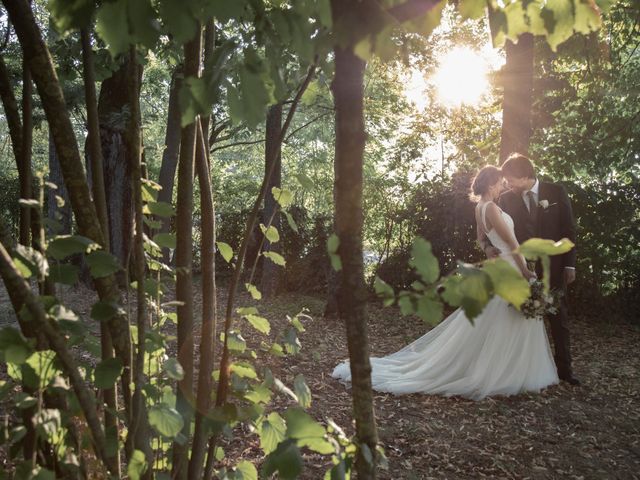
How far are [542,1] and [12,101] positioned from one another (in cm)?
150

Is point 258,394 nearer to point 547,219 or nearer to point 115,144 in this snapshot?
point 547,219

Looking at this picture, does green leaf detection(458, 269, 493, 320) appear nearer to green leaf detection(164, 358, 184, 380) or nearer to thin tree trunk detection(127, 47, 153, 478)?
green leaf detection(164, 358, 184, 380)

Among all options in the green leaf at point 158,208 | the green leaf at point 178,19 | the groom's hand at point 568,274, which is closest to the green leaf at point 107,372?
the green leaf at point 158,208

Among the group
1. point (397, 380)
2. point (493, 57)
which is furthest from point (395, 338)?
point (493, 57)

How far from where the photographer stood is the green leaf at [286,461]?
120 centimetres

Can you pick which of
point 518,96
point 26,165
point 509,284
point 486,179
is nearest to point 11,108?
point 26,165

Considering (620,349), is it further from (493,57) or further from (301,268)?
(493,57)

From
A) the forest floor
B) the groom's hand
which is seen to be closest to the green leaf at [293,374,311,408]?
the forest floor

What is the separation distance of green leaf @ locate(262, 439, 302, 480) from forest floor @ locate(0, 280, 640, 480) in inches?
71.5

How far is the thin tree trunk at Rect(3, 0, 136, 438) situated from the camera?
56.3 inches

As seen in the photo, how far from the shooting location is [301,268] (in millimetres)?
11797

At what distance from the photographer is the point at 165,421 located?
1329mm

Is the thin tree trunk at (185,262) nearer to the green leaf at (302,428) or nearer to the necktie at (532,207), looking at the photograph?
the green leaf at (302,428)

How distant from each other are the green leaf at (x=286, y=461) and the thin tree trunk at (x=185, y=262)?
401 millimetres
